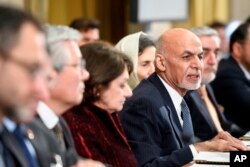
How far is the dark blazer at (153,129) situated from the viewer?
12.3ft

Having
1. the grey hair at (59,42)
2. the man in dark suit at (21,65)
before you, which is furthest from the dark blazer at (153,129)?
the man in dark suit at (21,65)

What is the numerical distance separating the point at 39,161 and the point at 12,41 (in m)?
0.67

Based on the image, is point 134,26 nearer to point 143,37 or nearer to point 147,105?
point 143,37

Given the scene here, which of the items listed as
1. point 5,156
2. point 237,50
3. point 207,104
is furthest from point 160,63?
point 237,50

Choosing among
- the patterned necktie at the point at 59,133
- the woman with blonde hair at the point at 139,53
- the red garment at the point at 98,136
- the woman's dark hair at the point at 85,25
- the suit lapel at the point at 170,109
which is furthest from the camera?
the woman's dark hair at the point at 85,25

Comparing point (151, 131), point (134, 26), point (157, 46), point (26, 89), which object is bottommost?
point (134, 26)

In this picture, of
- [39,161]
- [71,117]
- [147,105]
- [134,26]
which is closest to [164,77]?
[147,105]

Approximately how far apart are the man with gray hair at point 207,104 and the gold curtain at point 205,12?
4.18 m

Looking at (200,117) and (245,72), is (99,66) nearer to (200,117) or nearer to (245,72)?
(200,117)

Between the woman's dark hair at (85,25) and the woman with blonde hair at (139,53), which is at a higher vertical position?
the woman with blonde hair at (139,53)

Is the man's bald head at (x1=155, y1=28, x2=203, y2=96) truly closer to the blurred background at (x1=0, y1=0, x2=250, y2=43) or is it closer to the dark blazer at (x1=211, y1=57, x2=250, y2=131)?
the dark blazer at (x1=211, y1=57, x2=250, y2=131)

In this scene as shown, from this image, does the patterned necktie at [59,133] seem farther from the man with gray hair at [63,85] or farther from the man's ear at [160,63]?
the man's ear at [160,63]

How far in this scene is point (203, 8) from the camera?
10734 mm

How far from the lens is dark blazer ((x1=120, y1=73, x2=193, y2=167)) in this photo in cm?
376
